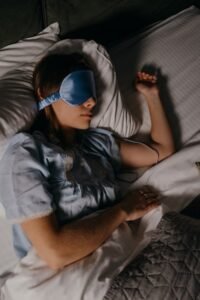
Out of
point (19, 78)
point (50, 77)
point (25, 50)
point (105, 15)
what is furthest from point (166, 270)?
point (105, 15)

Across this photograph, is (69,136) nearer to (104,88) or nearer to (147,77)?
(104,88)

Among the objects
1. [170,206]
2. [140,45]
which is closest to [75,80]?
[170,206]

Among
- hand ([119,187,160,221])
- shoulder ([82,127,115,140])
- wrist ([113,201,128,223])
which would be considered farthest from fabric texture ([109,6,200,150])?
wrist ([113,201,128,223])

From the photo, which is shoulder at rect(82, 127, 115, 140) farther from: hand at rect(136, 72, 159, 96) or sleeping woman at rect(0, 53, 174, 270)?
hand at rect(136, 72, 159, 96)

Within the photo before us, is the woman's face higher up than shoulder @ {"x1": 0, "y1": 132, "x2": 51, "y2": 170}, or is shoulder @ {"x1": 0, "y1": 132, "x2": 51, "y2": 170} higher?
the woman's face

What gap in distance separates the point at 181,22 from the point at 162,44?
186 millimetres

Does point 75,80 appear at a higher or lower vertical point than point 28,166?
higher

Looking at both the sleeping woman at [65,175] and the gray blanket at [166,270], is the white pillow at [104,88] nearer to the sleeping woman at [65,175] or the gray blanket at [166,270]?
the sleeping woman at [65,175]

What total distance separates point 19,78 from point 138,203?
0.52 meters

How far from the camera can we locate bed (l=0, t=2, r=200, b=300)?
3.41 feet

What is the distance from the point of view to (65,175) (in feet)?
3.90

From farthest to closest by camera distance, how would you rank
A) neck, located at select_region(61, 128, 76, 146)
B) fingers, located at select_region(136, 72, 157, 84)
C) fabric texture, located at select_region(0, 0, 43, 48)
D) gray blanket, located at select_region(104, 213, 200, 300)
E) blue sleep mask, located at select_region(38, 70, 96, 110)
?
fingers, located at select_region(136, 72, 157, 84), fabric texture, located at select_region(0, 0, 43, 48), neck, located at select_region(61, 128, 76, 146), blue sleep mask, located at select_region(38, 70, 96, 110), gray blanket, located at select_region(104, 213, 200, 300)

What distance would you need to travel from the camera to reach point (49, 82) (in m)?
1.16

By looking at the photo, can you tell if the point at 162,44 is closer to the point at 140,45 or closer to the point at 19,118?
the point at 140,45
